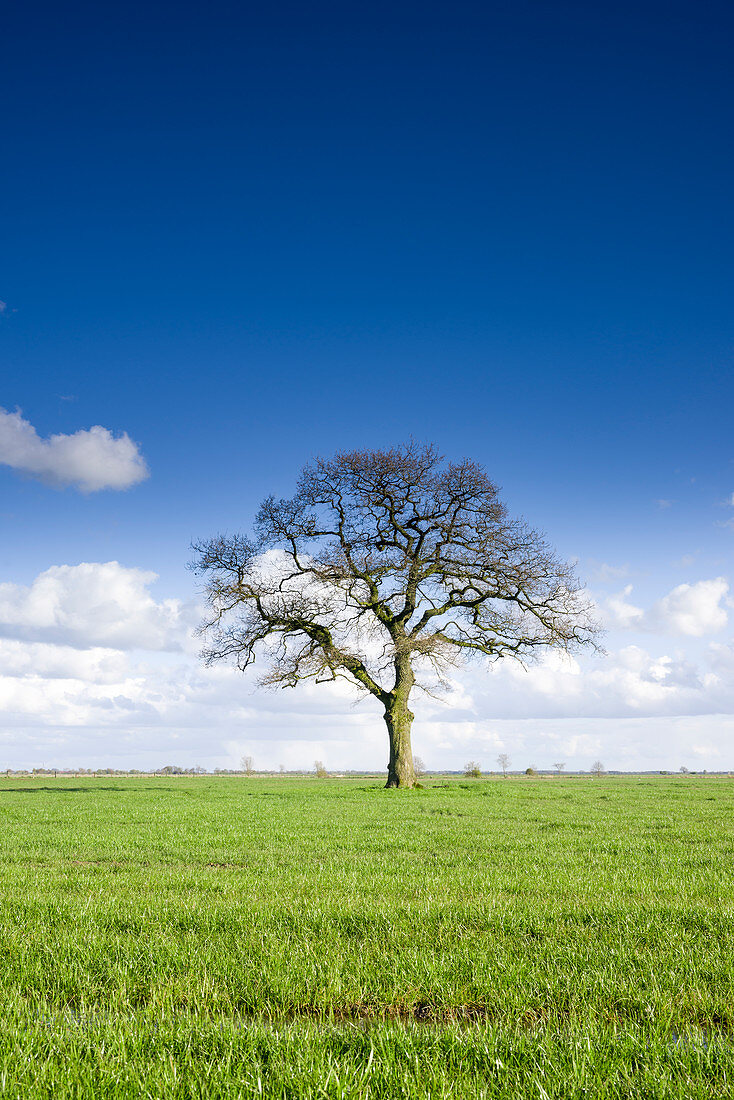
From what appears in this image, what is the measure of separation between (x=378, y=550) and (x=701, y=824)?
22.4 meters

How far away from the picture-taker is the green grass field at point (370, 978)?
137 inches

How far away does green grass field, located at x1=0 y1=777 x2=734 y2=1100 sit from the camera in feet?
11.4

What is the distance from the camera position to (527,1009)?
4.32 m

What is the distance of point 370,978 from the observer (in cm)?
483

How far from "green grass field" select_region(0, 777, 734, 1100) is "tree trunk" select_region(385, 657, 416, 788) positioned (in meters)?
23.5

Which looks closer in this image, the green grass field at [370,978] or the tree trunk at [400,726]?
the green grass field at [370,978]

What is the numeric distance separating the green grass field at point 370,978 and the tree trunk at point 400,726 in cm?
2350

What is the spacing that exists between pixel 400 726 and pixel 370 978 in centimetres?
2936

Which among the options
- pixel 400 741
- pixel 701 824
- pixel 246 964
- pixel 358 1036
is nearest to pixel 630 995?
pixel 358 1036

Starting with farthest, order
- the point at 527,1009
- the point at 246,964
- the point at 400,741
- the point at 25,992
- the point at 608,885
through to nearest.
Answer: the point at 400,741
the point at 608,885
the point at 246,964
the point at 25,992
the point at 527,1009

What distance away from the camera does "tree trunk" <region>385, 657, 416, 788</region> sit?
33.5m

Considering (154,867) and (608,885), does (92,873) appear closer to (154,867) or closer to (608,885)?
(154,867)

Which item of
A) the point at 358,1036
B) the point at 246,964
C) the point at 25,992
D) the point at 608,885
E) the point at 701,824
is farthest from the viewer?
the point at 701,824

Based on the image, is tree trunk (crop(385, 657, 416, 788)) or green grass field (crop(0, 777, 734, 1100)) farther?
tree trunk (crop(385, 657, 416, 788))
